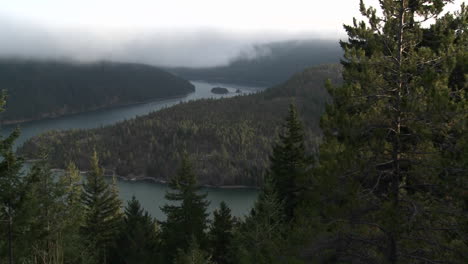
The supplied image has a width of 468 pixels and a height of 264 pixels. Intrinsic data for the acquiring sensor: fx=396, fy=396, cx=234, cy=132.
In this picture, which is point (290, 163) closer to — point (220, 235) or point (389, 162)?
point (220, 235)

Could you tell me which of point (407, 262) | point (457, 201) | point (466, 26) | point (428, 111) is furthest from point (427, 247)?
point (466, 26)

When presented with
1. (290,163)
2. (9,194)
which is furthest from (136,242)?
(9,194)

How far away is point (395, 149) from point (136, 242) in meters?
22.7

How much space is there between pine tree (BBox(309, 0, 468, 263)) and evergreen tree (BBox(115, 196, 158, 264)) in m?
19.4

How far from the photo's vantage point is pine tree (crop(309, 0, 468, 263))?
32.6ft

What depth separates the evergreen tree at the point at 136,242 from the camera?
2794cm

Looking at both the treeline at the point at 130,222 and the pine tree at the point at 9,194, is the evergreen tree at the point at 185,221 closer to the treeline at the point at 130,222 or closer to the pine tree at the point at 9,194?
the treeline at the point at 130,222

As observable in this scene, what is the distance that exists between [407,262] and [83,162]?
529 feet

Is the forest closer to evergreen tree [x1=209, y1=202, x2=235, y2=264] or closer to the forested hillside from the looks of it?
evergreen tree [x1=209, y1=202, x2=235, y2=264]

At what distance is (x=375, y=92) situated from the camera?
11070 mm

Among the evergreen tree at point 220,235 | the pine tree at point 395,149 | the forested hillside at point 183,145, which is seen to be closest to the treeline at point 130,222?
the evergreen tree at point 220,235

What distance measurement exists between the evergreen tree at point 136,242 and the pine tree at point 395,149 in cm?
1936

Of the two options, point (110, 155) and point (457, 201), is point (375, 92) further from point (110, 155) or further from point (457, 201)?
point (110, 155)

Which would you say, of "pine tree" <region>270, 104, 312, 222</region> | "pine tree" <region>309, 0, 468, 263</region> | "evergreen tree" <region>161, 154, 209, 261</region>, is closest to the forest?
"pine tree" <region>309, 0, 468, 263</region>
